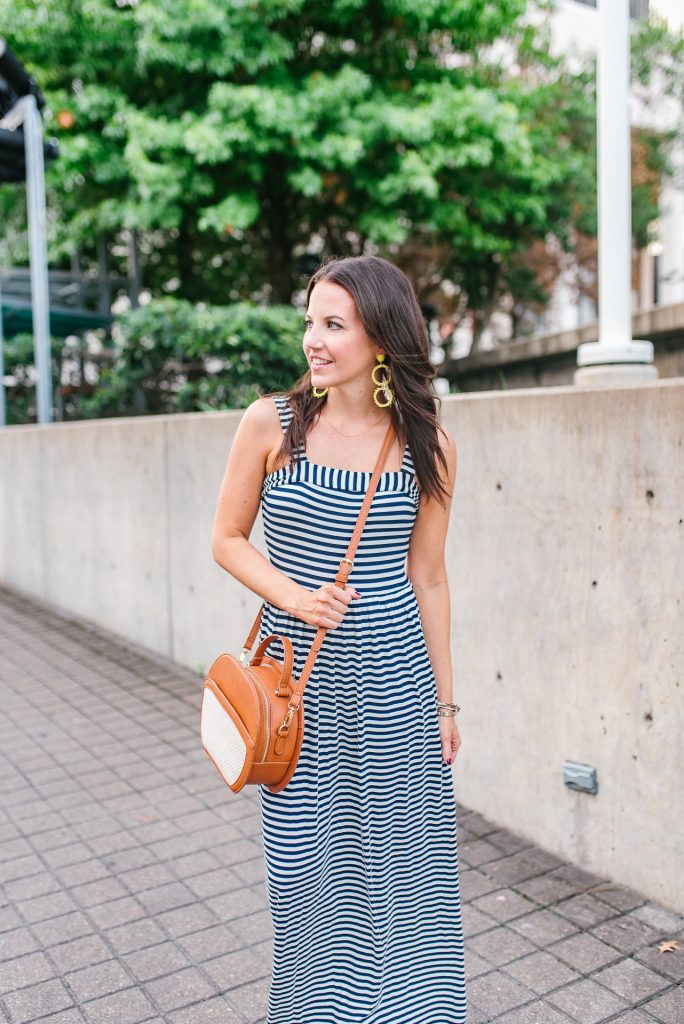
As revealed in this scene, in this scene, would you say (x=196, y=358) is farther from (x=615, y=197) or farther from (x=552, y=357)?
(x=552, y=357)

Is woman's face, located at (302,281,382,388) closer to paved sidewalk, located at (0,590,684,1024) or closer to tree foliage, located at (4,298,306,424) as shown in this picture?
paved sidewalk, located at (0,590,684,1024)

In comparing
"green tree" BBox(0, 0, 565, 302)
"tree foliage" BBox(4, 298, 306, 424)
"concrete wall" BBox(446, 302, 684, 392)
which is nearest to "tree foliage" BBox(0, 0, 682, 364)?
"green tree" BBox(0, 0, 565, 302)

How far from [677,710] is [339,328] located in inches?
69.9

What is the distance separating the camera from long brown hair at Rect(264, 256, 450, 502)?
2.09 meters

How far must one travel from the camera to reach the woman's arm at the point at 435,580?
2.30 m

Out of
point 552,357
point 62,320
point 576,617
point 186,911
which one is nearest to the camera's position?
point 186,911

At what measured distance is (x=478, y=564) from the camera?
3.76 m

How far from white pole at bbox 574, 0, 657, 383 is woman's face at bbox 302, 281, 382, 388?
2682 millimetres

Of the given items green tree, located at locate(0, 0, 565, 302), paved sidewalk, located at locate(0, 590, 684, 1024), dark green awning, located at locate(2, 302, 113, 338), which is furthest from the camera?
dark green awning, located at locate(2, 302, 113, 338)

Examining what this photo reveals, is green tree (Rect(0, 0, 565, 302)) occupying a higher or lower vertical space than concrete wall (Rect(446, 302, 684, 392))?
higher

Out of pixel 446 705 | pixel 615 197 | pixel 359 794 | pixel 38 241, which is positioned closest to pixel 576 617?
A: pixel 446 705

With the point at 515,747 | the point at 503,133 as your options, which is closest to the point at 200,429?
the point at 515,747

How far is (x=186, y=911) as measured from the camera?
3207 millimetres

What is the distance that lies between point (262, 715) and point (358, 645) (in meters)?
0.31
